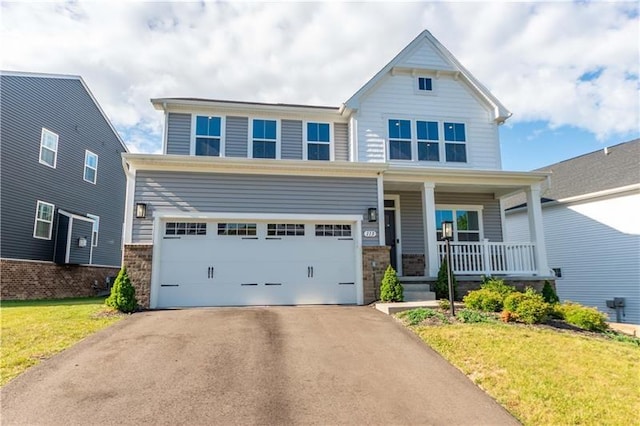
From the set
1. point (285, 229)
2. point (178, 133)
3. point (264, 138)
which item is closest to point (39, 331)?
point (285, 229)

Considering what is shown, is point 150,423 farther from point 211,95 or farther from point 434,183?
Answer: point 211,95

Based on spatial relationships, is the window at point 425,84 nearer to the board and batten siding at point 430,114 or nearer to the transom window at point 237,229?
the board and batten siding at point 430,114

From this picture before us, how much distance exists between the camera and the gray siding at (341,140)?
500 inches

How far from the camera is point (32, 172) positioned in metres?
14.3

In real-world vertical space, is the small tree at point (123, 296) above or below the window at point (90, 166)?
below

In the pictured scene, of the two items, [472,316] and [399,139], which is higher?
[399,139]

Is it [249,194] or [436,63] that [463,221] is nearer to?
[436,63]

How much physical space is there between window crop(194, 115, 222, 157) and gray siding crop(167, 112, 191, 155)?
0.29m

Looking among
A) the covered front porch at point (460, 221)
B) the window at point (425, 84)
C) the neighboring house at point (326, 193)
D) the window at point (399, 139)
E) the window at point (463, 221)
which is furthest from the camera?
the window at point (425, 84)

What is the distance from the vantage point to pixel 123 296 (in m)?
8.49

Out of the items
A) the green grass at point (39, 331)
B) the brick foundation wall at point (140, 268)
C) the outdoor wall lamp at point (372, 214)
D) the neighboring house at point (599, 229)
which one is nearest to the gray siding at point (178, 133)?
the brick foundation wall at point (140, 268)

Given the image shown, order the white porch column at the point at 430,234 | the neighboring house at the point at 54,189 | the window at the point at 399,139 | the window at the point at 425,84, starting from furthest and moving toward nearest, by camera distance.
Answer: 1. the neighboring house at the point at 54,189
2. the window at the point at 425,84
3. the window at the point at 399,139
4. the white porch column at the point at 430,234

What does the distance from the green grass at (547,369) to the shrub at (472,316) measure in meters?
0.34

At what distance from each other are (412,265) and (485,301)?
381cm
